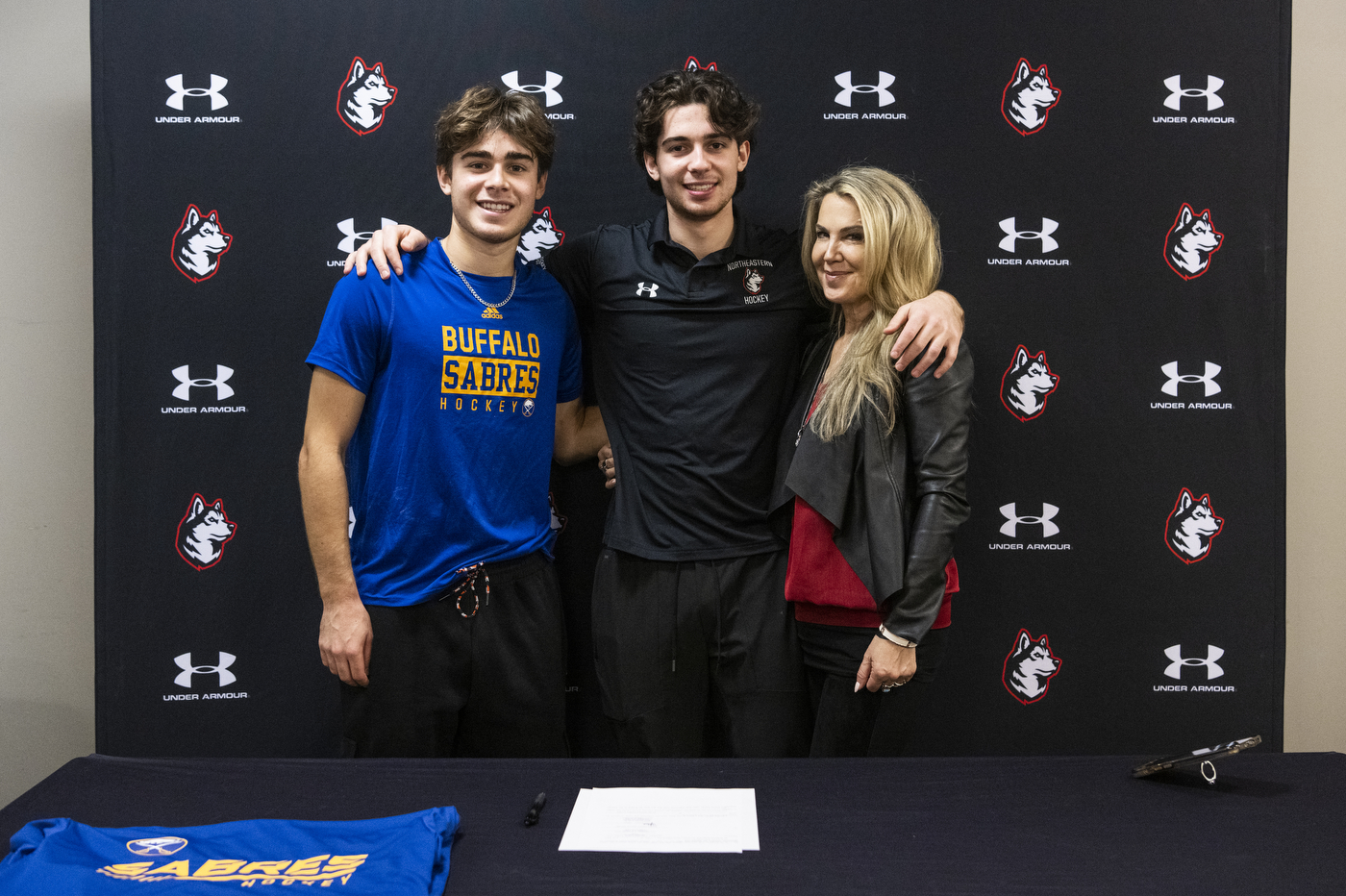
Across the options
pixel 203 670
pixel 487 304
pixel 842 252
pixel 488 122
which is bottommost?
pixel 203 670

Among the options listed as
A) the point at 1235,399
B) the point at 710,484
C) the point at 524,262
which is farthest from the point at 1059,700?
the point at 524,262

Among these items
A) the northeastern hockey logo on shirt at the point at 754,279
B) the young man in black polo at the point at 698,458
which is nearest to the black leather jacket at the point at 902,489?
the young man in black polo at the point at 698,458

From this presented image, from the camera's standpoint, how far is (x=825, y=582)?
5.95 ft

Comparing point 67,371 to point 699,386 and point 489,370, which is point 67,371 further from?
point 699,386

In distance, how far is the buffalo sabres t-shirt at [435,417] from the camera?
1849 mm

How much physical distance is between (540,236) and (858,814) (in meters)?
1.69

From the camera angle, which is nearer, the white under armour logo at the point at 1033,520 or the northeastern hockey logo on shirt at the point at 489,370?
the northeastern hockey logo on shirt at the point at 489,370

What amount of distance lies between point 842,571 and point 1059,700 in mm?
1001

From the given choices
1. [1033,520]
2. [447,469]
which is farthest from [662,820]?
[1033,520]

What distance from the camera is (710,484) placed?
195cm

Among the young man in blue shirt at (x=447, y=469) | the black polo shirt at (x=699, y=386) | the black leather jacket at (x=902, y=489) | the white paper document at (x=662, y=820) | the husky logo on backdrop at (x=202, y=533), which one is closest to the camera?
the white paper document at (x=662, y=820)

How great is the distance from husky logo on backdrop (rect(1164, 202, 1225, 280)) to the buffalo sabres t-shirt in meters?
1.66

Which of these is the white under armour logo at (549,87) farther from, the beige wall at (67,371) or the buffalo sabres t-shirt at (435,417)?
the beige wall at (67,371)

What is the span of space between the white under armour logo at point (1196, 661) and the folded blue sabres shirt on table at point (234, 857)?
2.05m
